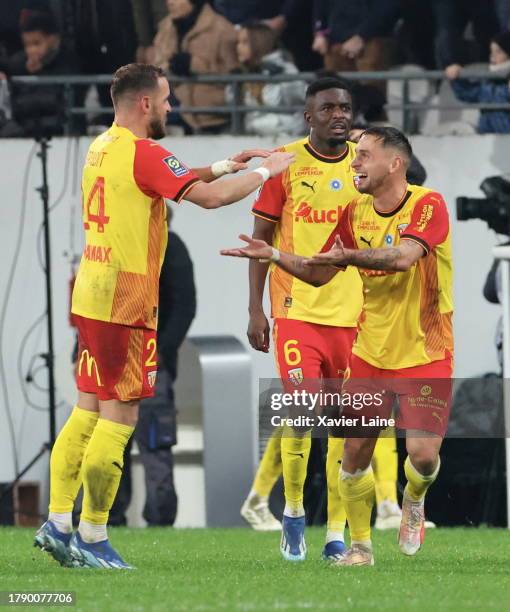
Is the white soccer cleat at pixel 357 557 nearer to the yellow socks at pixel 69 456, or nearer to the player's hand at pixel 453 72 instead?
the yellow socks at pixel 69 456

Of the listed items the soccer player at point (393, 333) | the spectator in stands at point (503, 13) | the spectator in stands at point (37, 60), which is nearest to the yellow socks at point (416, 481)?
the soccer player at point (393, 333)

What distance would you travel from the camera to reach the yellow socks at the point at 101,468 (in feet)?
26.1

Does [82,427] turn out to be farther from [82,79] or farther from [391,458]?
[82,79]

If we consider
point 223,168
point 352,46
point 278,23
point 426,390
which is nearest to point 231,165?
point 223,168

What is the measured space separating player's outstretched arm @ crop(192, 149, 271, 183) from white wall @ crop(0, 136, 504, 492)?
17.6ft

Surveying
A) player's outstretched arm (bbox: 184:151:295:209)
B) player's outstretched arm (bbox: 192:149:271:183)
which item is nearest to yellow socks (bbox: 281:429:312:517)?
player's outstretched arm (bbox: 192:149:271:183)

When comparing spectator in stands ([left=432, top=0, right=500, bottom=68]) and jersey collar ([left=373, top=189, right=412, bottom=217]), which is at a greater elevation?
spectator in stands ([left=432, top=0, right=500, bottom=68])

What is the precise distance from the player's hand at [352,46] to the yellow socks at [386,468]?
13.3 ft

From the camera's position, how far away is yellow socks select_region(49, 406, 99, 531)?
8156 millimetres

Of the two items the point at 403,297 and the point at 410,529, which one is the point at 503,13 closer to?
the point at 403,297

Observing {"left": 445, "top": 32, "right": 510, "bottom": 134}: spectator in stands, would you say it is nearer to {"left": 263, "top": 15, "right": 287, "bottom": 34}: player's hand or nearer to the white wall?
the white wall

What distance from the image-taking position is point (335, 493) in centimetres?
883

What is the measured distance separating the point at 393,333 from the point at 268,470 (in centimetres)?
347

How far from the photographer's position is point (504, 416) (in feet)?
39.8
